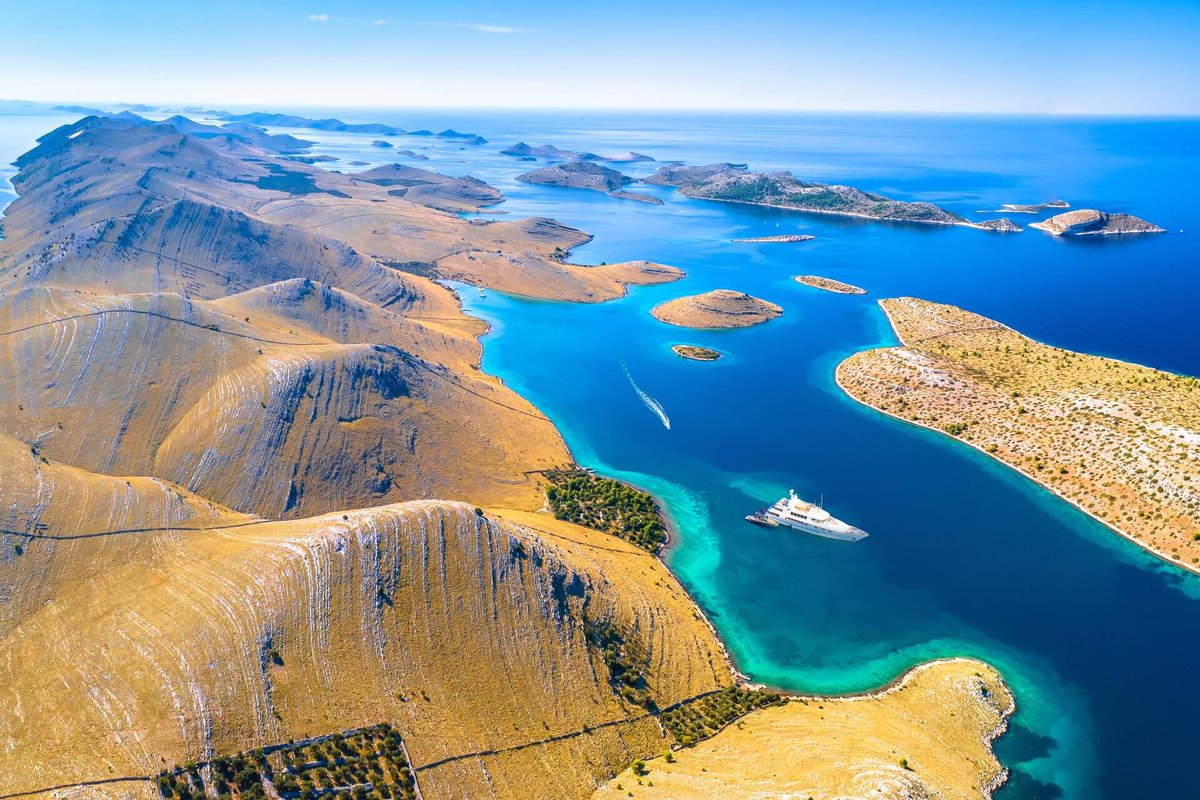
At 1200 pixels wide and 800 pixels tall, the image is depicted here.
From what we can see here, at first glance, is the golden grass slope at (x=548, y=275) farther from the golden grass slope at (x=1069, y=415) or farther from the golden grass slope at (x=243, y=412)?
→ the golden grass slope at (x=243, y=412)

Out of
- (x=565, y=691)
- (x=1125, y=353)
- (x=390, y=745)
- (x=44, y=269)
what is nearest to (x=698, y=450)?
(x=565, y=691)

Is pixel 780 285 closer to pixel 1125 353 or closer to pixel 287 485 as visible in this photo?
pixel 1125 353

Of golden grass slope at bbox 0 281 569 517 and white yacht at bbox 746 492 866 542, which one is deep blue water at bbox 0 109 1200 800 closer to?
white yacht at bbox 746 492 866 542

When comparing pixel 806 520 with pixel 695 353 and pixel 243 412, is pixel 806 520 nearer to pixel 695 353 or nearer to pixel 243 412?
pixel 695 353

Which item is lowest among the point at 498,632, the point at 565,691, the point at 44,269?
the point at 565,691

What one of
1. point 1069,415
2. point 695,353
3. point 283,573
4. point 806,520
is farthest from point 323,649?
point 1069,415

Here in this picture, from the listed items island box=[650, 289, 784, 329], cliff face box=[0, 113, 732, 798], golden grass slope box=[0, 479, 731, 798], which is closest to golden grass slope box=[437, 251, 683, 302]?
island box=[650, 289, 784, 329]

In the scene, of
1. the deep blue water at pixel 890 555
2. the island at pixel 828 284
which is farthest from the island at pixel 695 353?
the island at pixel 828 284
